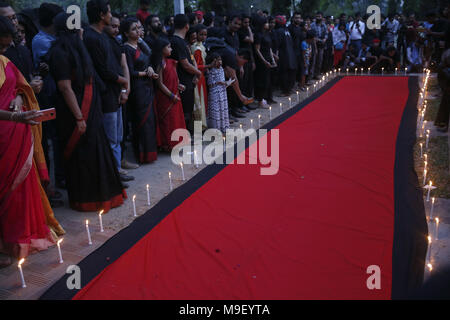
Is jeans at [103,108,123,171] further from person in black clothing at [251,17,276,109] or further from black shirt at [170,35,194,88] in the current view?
person in black clothing at [251,17,276,109]

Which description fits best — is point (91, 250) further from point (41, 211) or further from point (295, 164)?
point (295, 164)

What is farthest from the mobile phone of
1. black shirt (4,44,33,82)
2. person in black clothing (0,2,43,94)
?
black shirt (4,44,33,82)

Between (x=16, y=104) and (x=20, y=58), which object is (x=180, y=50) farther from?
(x=16, y=104)

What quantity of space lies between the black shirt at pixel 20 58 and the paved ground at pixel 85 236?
1332mm

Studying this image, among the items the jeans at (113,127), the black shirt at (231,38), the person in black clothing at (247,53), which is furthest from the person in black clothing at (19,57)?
the person in black clothing at (247,53)

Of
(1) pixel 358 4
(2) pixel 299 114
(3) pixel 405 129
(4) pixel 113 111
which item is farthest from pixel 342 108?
(1) pixel 358 4

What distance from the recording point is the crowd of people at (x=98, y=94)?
121 inches

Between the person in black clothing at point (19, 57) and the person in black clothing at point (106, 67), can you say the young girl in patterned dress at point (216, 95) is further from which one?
the person in black clothing at point (19, 57)

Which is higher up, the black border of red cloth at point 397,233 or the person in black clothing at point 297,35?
the person in black clothing at point 297,35

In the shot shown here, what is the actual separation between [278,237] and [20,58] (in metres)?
2.70

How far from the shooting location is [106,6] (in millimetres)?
3830

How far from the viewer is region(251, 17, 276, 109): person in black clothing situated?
8117 millimetres

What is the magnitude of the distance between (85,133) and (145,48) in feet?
6.43

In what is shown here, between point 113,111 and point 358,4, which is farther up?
point 358,4
